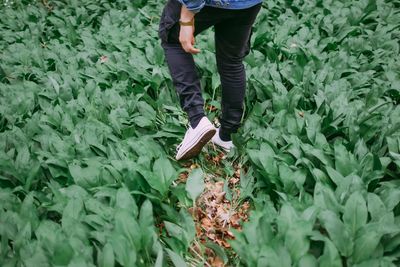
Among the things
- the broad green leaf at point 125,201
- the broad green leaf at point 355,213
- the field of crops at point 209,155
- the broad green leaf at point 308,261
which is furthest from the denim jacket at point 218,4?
the broad green leaf at point 308,261

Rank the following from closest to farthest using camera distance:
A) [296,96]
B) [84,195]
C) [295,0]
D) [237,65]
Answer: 1. [84,195]
2. [237,65]
3. [296,96]
4. [295,0]

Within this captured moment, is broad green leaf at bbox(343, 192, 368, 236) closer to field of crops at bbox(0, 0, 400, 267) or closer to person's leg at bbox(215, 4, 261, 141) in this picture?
field of crops at bbox(0, 0, 400, 267)

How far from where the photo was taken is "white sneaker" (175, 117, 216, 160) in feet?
8.23

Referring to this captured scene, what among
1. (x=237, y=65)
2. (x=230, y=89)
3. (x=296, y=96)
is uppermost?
(x=237, y=65)

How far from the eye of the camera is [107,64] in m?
4.04

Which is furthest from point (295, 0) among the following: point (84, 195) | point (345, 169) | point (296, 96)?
point (84, 195)

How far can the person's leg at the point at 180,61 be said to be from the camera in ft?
7.59

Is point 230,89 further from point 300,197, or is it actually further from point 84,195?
point 84,195

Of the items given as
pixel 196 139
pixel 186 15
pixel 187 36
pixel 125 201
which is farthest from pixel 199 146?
pixel 186 15

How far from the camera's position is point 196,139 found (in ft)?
8.44

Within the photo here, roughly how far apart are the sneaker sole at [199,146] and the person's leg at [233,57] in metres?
0.28

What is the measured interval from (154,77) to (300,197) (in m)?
1.92

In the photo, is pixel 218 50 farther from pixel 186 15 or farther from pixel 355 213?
pixel 355 213

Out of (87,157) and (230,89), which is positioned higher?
(230,89)
